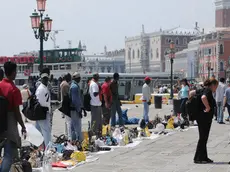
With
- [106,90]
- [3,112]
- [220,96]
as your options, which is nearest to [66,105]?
[106,90]

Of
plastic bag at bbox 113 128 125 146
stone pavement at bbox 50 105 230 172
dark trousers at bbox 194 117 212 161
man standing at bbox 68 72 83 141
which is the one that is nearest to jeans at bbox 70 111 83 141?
man standing at bbox 68 72 83 141

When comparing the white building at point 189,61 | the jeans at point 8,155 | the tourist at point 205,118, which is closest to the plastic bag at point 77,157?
the tourist at point 205,118

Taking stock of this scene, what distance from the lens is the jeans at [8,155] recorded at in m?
7.34

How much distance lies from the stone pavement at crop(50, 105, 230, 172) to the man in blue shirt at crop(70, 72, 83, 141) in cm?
96

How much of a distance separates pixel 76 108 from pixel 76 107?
2 centimetres

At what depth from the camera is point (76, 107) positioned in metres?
11.7

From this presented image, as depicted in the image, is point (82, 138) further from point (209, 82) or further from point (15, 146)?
point (15, 146)

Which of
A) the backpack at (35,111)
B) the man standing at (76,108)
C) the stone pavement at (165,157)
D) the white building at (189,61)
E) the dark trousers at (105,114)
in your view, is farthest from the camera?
the white building at (189,61)

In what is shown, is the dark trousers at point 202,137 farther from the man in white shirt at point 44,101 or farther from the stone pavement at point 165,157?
the man in white shirt at point 44,101

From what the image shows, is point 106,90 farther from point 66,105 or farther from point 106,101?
point 66,105

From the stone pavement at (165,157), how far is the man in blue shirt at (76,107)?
962 millimetres

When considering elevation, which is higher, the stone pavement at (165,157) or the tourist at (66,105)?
the tourist at (66,105)

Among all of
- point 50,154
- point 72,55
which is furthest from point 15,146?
point 72,55

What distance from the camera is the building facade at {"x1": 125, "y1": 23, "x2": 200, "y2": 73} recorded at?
17562 cm
